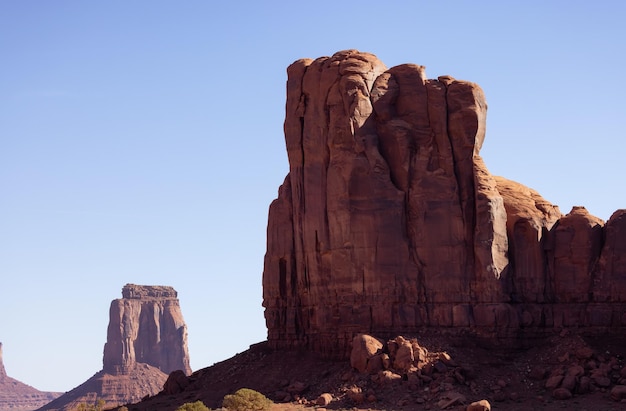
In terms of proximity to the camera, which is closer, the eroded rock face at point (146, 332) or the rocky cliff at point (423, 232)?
the rocky cliff at point (423, 232)

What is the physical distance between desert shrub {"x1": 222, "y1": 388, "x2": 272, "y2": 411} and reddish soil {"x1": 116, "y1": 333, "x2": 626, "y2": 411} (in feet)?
3.51

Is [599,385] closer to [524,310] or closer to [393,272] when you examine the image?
[524,310]

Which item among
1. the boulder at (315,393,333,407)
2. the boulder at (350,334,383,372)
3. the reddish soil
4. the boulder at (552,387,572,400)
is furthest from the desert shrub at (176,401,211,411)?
the boulder at (552,387,572,400)

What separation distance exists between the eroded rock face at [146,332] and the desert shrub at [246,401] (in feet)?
374

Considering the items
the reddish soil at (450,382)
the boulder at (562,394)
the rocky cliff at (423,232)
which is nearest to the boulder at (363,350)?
the reddish soil at (450,382)

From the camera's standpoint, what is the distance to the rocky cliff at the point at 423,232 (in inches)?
2746

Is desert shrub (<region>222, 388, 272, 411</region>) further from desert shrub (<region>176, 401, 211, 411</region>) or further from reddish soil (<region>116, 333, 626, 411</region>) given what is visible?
desert shrub (<region>176, 401, 211, 411</region>)

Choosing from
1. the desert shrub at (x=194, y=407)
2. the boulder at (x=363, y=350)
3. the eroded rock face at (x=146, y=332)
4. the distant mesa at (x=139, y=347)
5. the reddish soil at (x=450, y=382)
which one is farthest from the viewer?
the eroded rock face at (x=146, y=332)

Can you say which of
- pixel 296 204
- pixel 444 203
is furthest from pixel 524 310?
pixel 296 204

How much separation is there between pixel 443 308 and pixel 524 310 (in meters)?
4.51

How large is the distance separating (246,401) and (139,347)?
12157 cm

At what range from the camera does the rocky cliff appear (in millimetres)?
69750

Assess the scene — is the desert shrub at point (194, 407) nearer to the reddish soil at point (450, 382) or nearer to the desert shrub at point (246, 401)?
the desert shrub at point (246, 401)

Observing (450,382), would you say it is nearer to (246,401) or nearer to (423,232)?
(423,232)
